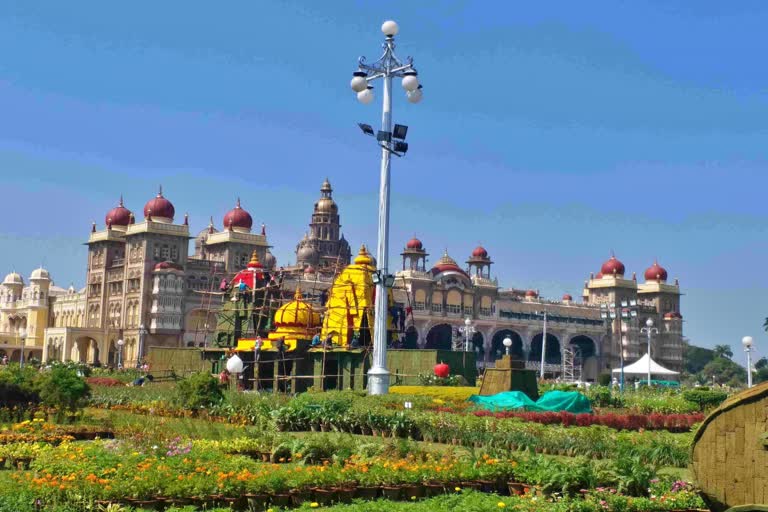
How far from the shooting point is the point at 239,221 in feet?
285

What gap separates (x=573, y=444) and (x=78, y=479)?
865 cm

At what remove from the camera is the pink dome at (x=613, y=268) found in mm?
105688

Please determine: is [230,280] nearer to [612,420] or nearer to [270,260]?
[270,260]

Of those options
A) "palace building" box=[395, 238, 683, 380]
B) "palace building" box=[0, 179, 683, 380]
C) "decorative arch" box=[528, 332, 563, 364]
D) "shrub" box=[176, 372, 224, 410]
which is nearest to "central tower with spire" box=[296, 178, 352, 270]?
"palace building" box=[0, 179, 683, 380]

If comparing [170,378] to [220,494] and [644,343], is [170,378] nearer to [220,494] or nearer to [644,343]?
[220,494]

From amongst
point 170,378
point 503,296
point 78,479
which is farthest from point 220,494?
point 503,296

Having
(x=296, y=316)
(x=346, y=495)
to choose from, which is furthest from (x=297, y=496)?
(x=296, y=316)

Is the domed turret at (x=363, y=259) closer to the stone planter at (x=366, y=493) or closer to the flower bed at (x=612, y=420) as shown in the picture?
the flower bed at (x=612, y=420)

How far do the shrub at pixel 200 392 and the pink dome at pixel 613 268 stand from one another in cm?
8790

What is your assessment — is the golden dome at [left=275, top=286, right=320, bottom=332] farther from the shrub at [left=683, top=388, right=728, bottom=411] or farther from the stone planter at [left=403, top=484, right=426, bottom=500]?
the stone planter at [left=403, top=484, right=426, bottom=500]

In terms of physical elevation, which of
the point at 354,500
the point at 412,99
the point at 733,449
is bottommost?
the point at 354,500

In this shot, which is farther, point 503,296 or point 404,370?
point 503,296

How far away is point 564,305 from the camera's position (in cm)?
9850

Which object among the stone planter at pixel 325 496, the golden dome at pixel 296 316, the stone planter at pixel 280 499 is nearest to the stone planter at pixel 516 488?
the stone planter at pixel 325 496
